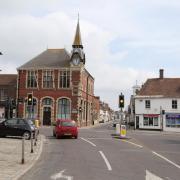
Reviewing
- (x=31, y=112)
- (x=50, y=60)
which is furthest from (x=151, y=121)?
(x=50, y=60)

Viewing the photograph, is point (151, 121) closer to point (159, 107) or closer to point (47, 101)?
point (159, 107)

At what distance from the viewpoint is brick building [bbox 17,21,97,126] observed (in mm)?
72625

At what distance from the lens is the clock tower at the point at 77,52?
7369 cm

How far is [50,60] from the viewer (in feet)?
251

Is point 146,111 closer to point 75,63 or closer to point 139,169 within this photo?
point 75,63

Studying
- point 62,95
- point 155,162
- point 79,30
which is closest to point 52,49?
point 79,30

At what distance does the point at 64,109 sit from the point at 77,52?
10638 millimetres

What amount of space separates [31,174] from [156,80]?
57912 mm

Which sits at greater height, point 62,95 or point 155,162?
point 62,95

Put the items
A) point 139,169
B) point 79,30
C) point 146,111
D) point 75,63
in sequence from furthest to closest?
point 79,30 → point 75,63 → point 146,111 → point 139,169

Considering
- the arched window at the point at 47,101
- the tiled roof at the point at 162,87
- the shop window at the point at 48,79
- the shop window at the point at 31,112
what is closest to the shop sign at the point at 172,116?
the tiled roof at the point at 162,87

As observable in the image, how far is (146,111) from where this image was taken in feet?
212

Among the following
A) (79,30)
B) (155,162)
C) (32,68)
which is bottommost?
(155,162)

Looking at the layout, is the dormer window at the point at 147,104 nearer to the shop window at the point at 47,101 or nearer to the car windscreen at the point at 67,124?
the shop window at the point at 47,101
